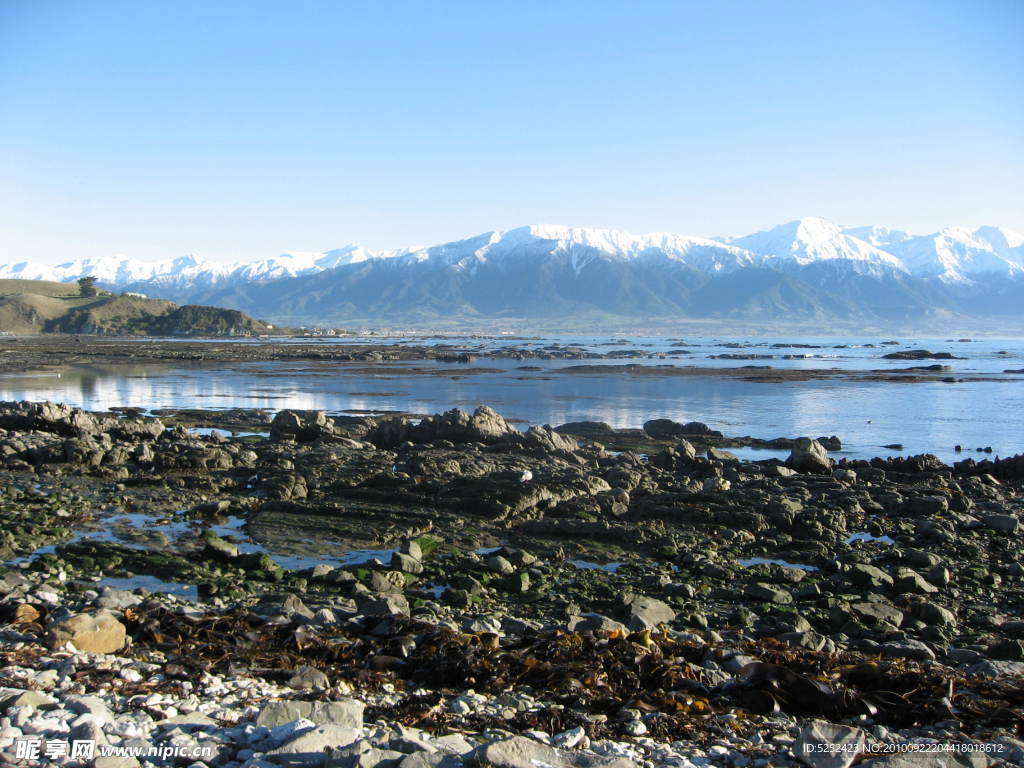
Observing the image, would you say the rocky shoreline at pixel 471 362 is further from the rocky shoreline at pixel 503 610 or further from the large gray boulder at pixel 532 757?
the large gray boulder at pixel 532 757

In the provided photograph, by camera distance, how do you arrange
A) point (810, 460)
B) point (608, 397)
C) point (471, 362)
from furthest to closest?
point (471, 362) → point (608, 397) → point (810, 460)

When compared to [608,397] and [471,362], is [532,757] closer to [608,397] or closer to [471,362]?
[608,397]

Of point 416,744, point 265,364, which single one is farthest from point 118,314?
point 416,744

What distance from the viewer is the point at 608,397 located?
40.8 m

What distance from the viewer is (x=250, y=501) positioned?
14688 millimetres

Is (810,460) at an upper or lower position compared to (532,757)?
lower

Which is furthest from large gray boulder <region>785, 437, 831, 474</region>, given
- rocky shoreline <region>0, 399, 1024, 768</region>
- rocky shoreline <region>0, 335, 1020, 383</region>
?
rocky shoreline <region>0, 335, 1020, 383</region>

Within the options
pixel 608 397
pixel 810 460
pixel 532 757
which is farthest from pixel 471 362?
pixel 532 757

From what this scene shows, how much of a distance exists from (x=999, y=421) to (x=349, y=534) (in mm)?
29812

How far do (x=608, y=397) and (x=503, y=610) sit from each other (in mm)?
32245

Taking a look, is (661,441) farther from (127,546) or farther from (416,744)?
(416,744)

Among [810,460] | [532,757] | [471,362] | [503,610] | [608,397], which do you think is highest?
[471,362]

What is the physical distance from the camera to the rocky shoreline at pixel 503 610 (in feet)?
17.7

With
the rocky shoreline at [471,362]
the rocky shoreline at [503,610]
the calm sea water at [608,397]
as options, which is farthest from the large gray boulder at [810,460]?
the rocky shoreline at [471,362]
